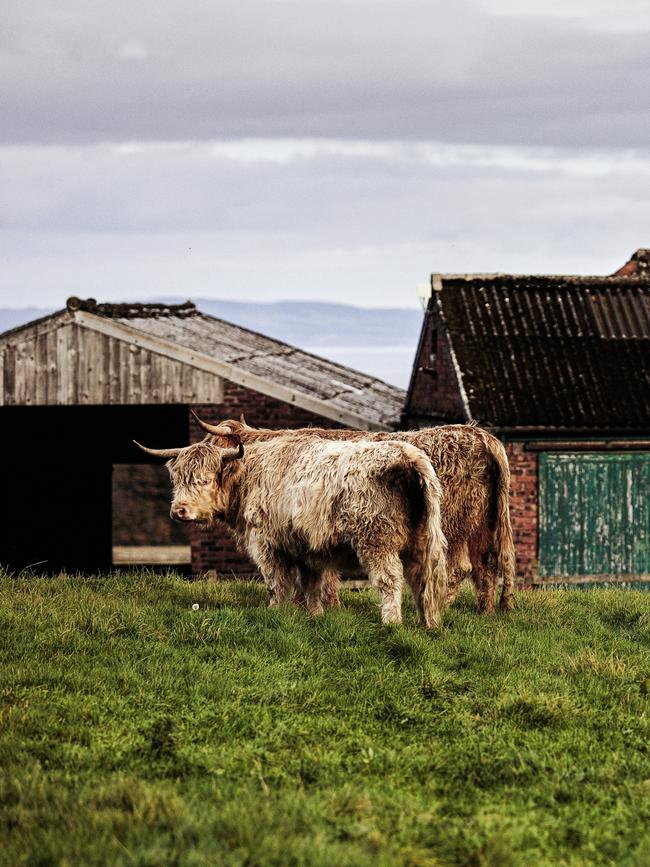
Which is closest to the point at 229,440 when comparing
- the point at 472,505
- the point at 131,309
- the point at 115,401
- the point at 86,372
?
the point at 472,505

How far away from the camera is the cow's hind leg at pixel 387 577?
400 inches

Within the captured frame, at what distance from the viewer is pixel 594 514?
61.3ft

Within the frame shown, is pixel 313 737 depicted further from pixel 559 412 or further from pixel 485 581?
pixel 559 412

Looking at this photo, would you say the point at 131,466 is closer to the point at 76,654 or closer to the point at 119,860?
the point at 76,654

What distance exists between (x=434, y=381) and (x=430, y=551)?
34.3ft

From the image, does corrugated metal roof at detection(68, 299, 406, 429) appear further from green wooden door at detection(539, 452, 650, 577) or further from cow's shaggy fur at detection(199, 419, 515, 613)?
cow's shaggy fur at detection(199, 419, 515, 613)

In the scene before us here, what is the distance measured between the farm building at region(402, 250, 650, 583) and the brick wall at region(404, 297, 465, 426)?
5cm

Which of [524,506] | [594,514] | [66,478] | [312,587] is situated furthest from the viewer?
[66,478]

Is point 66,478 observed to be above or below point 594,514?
above

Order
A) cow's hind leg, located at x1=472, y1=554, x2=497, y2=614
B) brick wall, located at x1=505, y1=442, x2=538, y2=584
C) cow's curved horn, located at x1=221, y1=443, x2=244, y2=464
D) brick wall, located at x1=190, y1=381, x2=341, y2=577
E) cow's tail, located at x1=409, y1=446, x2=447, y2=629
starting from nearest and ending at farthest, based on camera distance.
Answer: cow's tail, located at x1=409, y1=446, x2=447, y2=629 < cow's curved horn, located at x1=221, y1=443, x2=244, y2=464 < cow's hind leg, located at x1=472, y1=554, x2=497, y2=614 < brick wall, located at x1=505, y1=442, x2=538, y2=584 < brick wall, located at x1=190, y1=381, x2=341, y2=577

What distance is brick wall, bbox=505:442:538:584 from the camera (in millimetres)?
18312

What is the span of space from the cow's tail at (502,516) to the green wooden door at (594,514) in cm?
671

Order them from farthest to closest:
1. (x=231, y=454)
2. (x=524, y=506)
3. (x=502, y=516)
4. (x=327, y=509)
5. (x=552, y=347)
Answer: (x=552, y=347) < (x=524, y=506) < (x=502, y=516) < (x=231, y=454) < (x=327, y=509)

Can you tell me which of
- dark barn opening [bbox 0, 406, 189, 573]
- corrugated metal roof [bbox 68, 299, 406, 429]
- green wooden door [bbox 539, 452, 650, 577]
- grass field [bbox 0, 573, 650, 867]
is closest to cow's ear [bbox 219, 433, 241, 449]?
grass field [bbox 0, 573, 650, 867]
